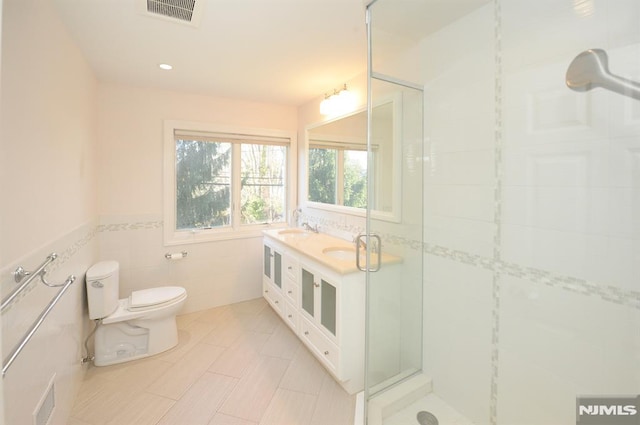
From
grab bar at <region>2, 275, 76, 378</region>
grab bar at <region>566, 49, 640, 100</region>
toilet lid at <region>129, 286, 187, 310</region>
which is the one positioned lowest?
toilet lid at <region>129, 286, 187, 310</region>

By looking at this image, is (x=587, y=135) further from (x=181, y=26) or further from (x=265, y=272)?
(x=265, y=272)

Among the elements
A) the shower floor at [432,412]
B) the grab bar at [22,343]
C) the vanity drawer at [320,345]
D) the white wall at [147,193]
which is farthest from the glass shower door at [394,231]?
the white wall at [147,193]

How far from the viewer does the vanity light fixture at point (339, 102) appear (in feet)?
8.69

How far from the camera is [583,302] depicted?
4.01 ft

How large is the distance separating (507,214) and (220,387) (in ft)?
6.82

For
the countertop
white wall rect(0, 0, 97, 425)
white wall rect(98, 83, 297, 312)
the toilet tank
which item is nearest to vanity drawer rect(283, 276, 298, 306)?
the countertop

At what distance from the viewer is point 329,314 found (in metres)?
2.06

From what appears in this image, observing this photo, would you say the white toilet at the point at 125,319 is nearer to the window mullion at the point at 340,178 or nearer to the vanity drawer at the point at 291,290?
the vanity drawer at the point at 291,290

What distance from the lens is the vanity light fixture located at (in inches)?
104

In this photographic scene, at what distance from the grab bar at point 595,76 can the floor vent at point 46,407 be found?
2663 mm

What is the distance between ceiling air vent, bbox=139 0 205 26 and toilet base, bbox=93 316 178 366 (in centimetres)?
217

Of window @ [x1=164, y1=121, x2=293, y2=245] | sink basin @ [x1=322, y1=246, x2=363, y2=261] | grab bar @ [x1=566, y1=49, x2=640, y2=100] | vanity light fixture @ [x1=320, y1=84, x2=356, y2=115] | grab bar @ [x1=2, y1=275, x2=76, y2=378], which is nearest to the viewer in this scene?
grab bar @ [x1=2, y1=275, x2=76, y2=378]

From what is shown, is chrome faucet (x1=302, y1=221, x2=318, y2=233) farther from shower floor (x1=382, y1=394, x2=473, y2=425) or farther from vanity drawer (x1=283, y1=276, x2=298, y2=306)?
shower floor (x1=382, y1=394, x2=473, y2=425)

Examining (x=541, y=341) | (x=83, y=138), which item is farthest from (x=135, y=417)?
(x=541, y=341)
